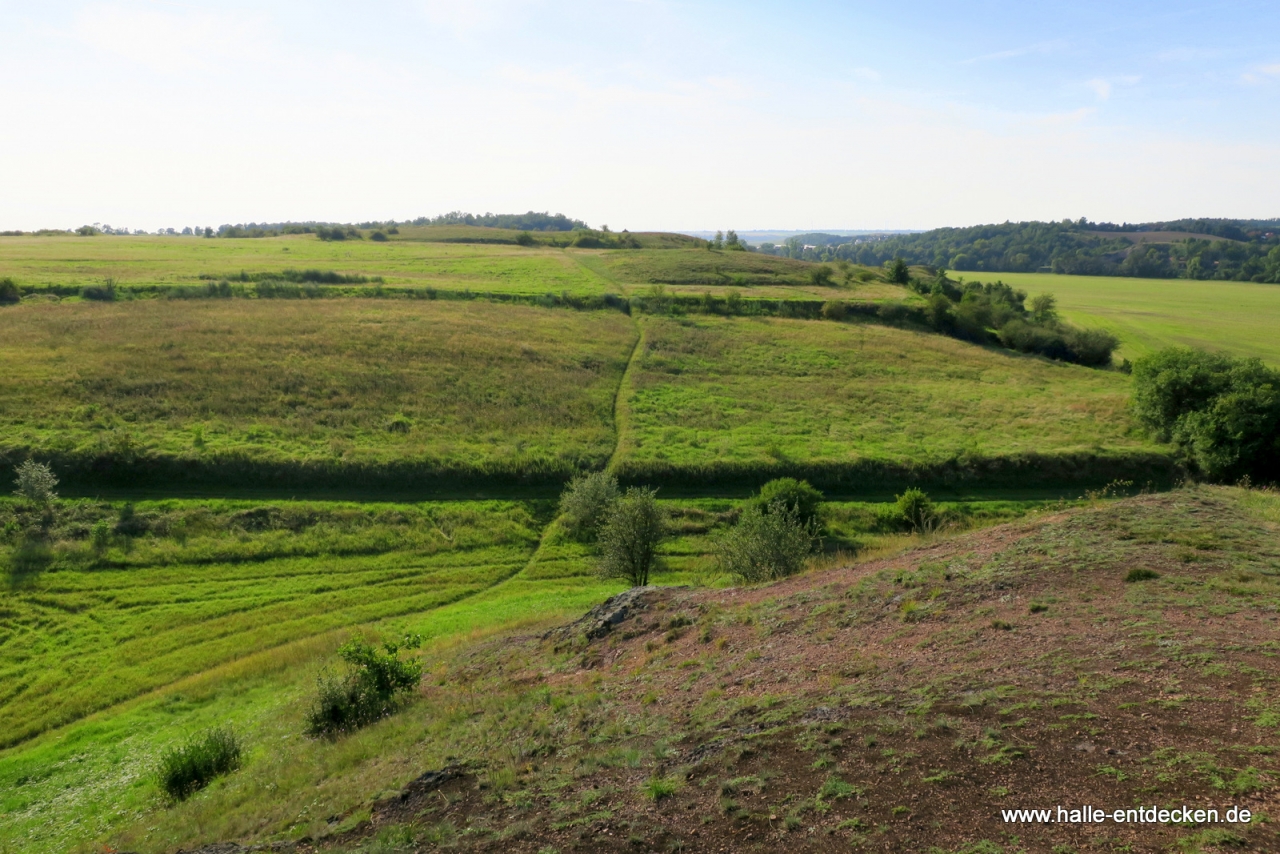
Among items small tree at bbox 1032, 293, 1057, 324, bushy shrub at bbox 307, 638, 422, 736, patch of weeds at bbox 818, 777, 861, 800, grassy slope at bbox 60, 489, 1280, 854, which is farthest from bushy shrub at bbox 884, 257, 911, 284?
patch of weeds at bbox 818, 777, 861, 800

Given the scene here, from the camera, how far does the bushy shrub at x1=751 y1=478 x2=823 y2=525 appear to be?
3553cm

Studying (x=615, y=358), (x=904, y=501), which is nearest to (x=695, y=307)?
(x=615, y=358)

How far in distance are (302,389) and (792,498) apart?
3628cm

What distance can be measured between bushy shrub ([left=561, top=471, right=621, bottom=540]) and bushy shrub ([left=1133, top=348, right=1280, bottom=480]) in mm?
36448

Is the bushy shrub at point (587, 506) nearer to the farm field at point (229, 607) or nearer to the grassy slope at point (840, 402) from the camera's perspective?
the farm field at point (229, 607)

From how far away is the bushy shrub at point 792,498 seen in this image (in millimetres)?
35531

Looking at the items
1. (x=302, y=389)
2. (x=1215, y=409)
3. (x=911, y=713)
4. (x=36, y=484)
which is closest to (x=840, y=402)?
(x=1215, y=409)

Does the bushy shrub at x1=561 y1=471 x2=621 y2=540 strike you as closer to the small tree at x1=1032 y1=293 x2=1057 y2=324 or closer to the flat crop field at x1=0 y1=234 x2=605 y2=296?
the flat crop field at x1=0 y1=234 x2=605 y2=296

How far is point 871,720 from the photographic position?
12055 millimetres

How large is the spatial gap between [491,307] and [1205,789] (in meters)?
80.9

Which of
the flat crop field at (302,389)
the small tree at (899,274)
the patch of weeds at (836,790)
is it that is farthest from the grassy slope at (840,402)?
the small tree at (899,274)

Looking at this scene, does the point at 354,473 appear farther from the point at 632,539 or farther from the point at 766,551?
the point at 766,551

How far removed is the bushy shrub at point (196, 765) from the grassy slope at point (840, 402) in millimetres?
27380

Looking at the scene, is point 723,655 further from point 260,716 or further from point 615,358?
point 615,358
